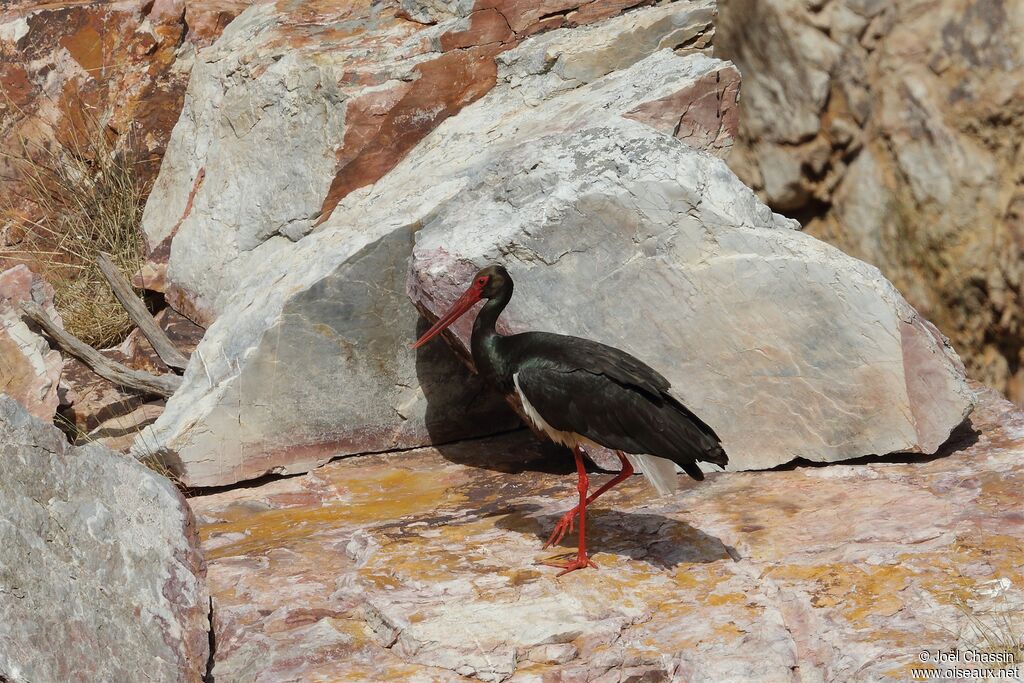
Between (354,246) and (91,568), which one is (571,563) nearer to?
(91,568)

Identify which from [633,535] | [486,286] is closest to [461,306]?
[486,286]

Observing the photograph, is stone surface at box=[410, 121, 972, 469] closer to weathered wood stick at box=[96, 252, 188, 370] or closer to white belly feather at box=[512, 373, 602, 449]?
white belly feather at box=[512, 373, 602, 449]

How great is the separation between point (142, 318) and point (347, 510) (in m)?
2.36

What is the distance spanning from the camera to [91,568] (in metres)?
3.88

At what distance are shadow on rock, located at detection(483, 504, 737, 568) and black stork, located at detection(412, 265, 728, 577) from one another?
9 centimetres

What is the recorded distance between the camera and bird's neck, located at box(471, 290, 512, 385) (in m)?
4.97

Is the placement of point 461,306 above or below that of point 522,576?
above

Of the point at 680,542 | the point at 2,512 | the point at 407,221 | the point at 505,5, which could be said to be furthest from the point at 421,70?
the point at 2,512

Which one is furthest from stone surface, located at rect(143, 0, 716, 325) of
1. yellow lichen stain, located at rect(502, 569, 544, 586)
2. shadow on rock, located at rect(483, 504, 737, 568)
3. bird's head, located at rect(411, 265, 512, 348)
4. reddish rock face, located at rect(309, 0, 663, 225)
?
yellow lichen stain, located at rect(502, 569, 544, 586)

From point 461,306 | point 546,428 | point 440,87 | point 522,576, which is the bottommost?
point 522,576

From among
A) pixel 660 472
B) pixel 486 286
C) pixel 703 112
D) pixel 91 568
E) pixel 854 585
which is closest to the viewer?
pixel 91 568

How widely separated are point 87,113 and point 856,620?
639 cm

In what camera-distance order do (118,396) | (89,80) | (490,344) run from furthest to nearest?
(89,80)
(118,396)
(490,344)

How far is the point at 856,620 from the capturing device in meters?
3.98
